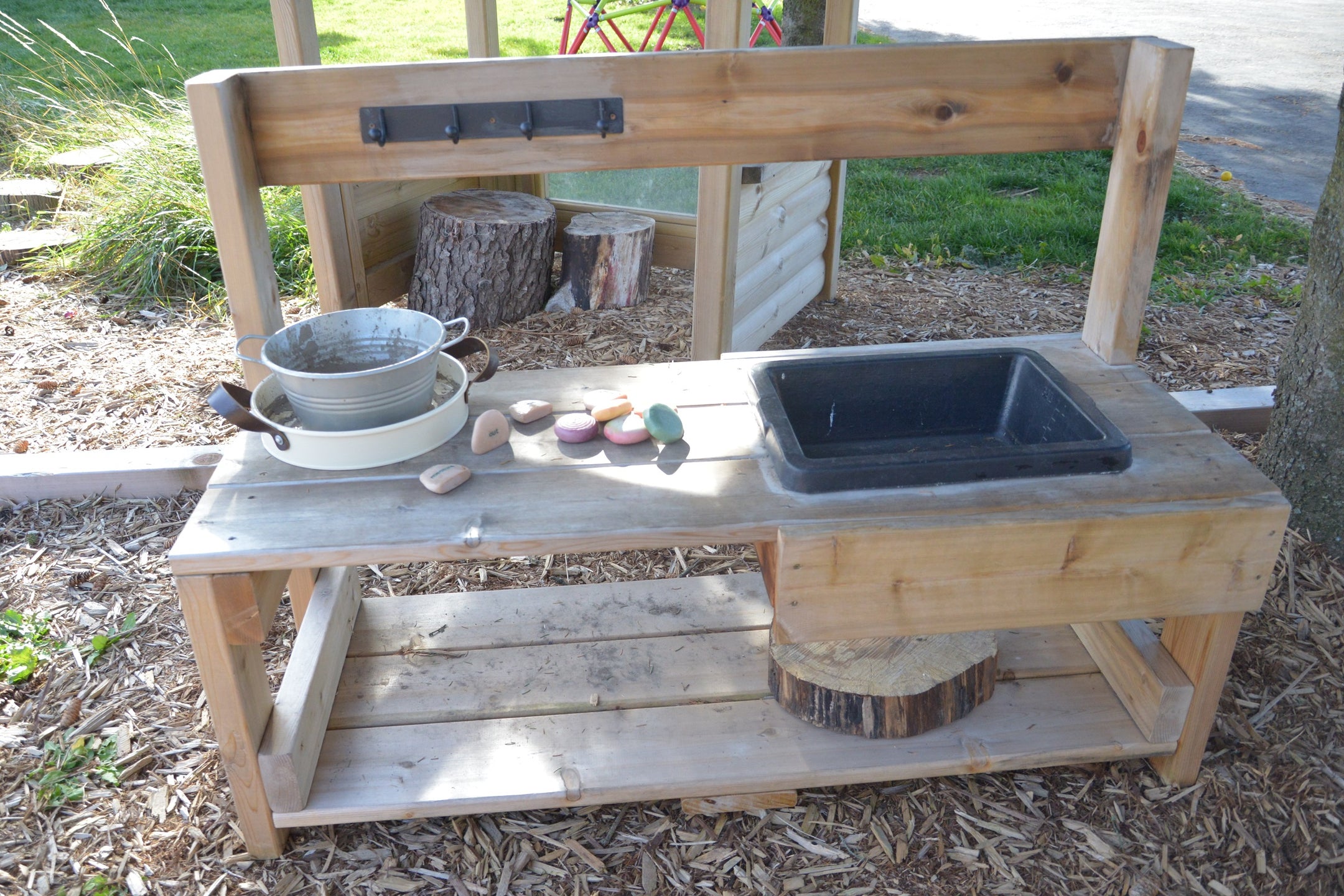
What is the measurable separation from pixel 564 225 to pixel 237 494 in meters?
2.79

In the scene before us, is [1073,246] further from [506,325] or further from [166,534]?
[166,534]

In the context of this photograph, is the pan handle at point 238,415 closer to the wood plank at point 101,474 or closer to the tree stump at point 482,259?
the wood plank at point 101,474

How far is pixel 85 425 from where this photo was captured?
3.12 m

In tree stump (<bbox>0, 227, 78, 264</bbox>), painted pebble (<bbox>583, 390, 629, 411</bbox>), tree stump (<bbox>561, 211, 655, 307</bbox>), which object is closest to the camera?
painted pebble (<bbox>583, 390, 629, 411</bbox>)

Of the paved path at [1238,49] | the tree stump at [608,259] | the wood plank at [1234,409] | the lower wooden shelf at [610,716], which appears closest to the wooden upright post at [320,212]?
the tree stump at [608,259]

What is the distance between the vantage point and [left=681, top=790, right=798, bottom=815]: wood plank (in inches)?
72.5

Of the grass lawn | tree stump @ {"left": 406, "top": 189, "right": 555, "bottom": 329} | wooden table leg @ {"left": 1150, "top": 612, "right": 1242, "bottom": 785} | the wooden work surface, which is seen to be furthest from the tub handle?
the grass lawn

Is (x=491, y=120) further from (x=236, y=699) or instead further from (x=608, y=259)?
(x=608, y=259)

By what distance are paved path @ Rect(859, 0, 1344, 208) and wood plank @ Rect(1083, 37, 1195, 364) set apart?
3.95m

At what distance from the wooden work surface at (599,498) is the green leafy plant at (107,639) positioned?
2.89ft

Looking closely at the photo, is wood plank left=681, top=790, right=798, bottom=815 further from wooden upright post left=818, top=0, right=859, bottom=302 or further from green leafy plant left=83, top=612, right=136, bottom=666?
wooden upright post left=818, top=0, right=859, bottom=302

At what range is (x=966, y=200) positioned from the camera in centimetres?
505

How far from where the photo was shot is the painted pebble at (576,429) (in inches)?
67.9

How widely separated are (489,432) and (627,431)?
0.77 ft
